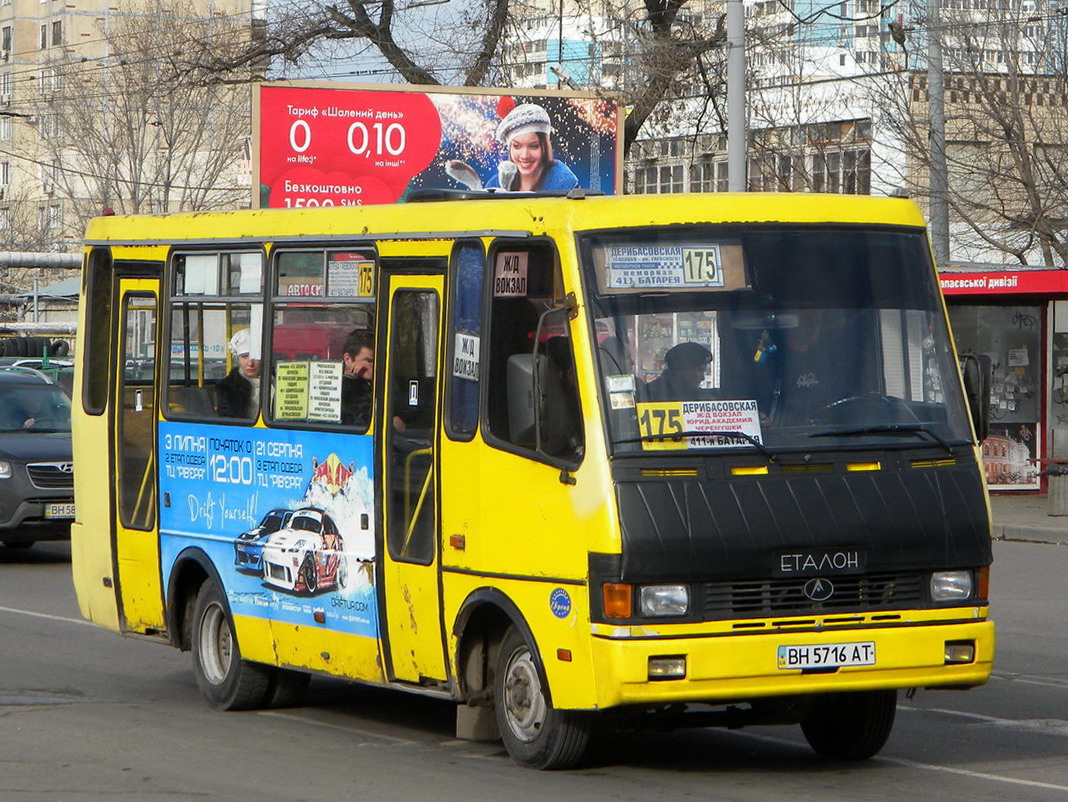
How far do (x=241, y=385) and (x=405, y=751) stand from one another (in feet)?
7.41

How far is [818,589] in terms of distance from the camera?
758 cm

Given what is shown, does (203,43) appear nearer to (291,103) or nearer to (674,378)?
(291,103)

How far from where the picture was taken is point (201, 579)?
415 inches

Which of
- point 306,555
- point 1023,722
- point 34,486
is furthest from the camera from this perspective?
point 34,486

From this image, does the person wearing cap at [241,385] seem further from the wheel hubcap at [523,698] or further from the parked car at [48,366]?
the parked car at [48,366]

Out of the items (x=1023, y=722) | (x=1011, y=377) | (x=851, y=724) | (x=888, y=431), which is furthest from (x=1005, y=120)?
(x=888, y=431)

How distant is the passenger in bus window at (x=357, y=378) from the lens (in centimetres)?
894

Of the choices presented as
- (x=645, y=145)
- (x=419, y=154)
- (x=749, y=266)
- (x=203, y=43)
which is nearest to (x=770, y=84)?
(x=645, y=145)

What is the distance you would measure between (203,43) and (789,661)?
27361mm

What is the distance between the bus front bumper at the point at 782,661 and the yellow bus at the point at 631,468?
1 centimetres

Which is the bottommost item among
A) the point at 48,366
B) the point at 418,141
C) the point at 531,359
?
the point at 531,359

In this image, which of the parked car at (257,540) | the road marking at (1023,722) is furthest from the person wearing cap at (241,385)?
the road marking at (1023,722)

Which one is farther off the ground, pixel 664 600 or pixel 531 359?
pixel 531 359

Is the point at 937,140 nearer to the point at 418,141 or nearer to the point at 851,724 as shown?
the point at 418,141
